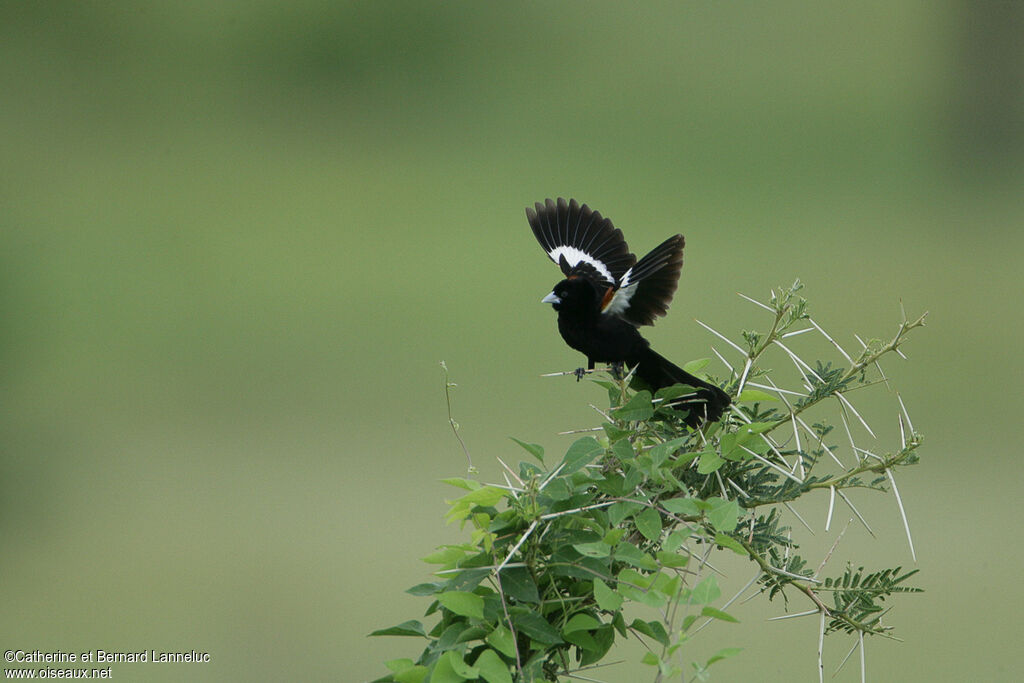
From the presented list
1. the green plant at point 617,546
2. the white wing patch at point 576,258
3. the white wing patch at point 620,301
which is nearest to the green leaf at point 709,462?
the green plant at point 617,546

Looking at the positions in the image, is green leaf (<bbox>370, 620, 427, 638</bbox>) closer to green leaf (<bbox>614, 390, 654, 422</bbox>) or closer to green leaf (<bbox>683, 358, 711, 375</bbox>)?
green leaf (<bbox>614, 390, 654, 422</bbox>)

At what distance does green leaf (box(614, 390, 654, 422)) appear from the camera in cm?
76

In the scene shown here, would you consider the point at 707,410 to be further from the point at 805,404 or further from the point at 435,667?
the point at 435,667

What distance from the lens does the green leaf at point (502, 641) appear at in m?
0.66

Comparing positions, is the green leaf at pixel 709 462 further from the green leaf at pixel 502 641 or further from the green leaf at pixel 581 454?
the green leaf at pixel 502 641

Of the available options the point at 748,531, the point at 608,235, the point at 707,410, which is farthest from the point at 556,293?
the point at 748,531

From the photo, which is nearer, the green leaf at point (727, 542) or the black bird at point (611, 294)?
the green leaf at point (727, 542)

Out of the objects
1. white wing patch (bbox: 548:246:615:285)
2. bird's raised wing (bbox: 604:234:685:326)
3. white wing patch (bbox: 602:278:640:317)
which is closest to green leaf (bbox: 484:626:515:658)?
bird's raised wing (bbox: 604:234:685:326)

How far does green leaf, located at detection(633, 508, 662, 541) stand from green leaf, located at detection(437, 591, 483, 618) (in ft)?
0.43

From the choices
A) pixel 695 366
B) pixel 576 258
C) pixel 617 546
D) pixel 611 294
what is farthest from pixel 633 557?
pixel 576 258

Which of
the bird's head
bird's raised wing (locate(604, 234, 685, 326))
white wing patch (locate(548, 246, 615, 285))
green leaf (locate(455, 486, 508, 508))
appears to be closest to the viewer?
green leaf (locate(455, 486, 508, 508))

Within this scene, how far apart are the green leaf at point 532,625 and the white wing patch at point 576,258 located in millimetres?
837

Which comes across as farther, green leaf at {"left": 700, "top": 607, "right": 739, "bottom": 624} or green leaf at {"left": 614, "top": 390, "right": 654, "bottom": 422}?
green leaf at {"left": 614, "top": 390, "right": 654, "bottom": 422}

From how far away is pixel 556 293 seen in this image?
1.30 meters
